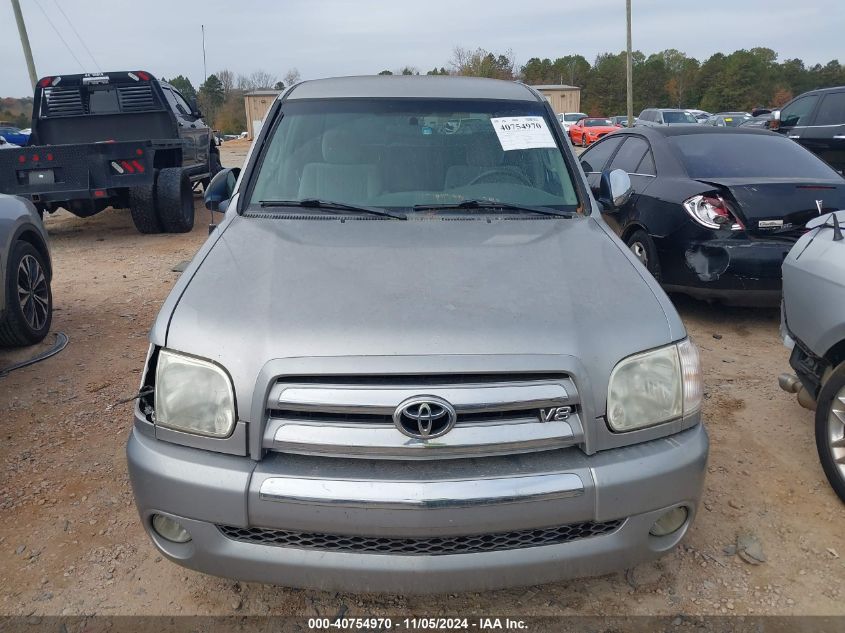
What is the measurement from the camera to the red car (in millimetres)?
30611

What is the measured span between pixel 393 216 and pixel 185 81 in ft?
289

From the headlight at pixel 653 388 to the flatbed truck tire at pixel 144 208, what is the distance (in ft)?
27.4

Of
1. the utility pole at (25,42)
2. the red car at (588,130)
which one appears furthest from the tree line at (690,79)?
the utility pole at (25,42)

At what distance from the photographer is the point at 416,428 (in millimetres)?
1856

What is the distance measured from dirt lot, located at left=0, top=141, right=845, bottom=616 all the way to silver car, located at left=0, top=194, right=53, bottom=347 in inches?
12.5

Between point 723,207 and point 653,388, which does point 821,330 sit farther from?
point 723,207

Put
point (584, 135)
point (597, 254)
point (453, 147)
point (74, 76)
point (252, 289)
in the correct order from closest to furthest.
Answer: point (252, 289), point (597, 254), point (453, 147), point (74, 76), point (584, 135)

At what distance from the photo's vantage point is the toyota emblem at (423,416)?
184 centimetres

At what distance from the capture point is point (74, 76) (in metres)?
10.1

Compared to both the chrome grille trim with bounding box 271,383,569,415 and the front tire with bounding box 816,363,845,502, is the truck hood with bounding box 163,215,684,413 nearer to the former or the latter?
the chrome grille trim with bounding box 271,383,569,415

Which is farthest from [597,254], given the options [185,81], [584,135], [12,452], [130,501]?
[185,81]

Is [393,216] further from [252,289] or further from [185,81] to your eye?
[185,81]

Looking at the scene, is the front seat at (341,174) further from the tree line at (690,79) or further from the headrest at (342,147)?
the tree line at (690,79)

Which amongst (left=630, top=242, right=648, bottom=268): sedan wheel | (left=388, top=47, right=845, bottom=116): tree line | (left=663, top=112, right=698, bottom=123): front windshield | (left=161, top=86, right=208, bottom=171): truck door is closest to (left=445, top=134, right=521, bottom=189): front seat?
(left=630, top=242, right=648, bottom=268): sedan wheel
